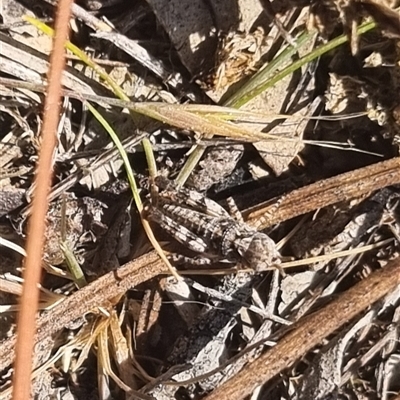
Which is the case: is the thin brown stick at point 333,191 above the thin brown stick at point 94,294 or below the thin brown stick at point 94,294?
below

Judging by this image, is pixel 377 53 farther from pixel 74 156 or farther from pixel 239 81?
pixel 74 156

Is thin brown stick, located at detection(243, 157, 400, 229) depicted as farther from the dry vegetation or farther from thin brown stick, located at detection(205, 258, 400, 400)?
thin brown stick, located at detection(205, 258, 400, 400)

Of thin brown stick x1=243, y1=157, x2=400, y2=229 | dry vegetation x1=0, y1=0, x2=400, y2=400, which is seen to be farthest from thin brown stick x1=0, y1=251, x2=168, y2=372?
thin brown stick x1=243, y1=157, x2=400, y2=229

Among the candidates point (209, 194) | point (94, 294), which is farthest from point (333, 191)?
point (94, 294)

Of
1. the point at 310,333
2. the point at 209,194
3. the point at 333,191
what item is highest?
the point at 209,194

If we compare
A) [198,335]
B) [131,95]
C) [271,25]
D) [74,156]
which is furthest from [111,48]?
[198,335]

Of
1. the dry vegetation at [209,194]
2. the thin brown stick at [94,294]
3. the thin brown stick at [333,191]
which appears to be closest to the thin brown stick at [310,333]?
the dry vegetation at [209,194]

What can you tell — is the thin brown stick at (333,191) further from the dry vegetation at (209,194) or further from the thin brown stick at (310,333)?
the thin brown stick at (310,333)

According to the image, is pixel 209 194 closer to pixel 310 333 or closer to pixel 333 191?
pixel 333 191
